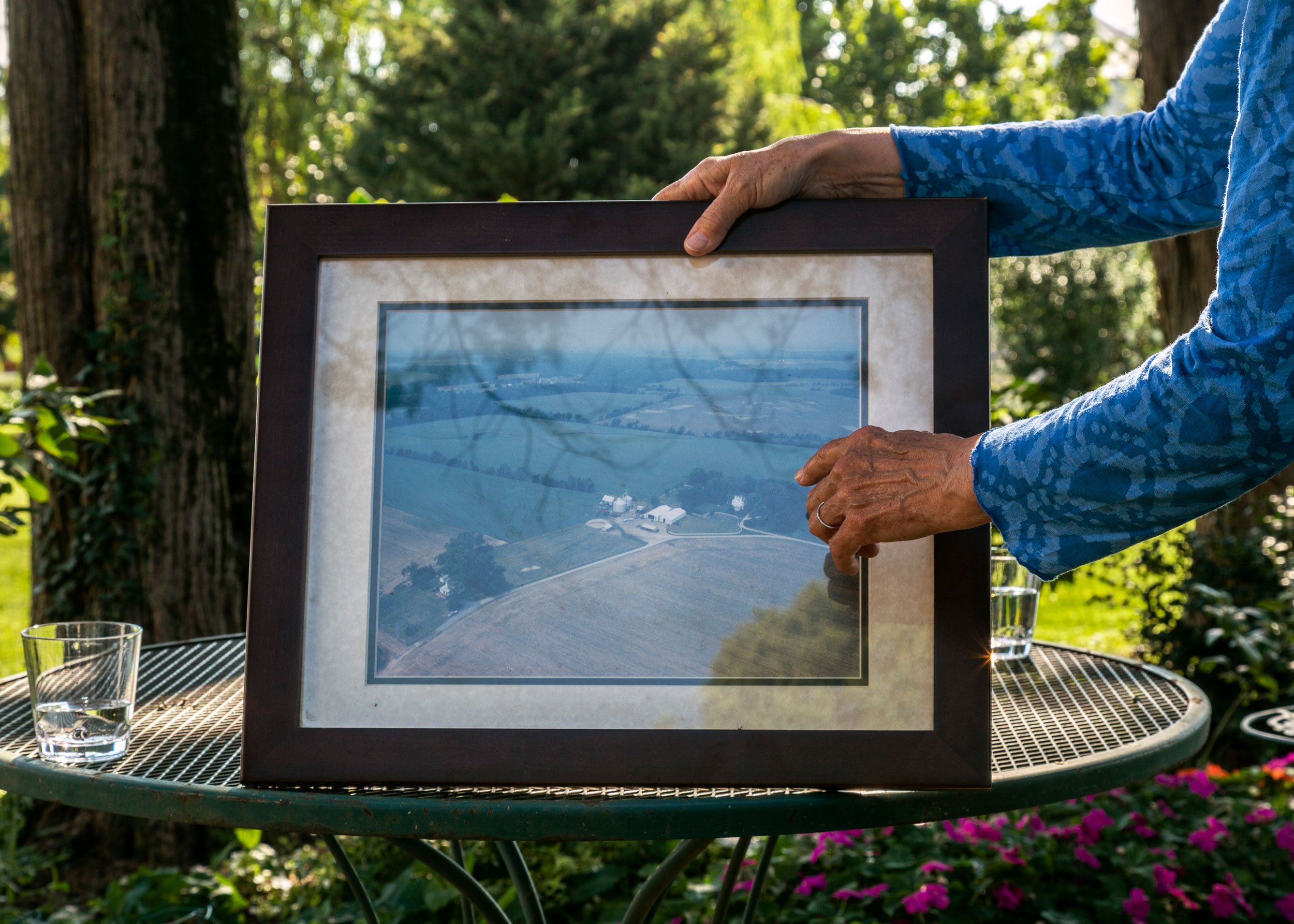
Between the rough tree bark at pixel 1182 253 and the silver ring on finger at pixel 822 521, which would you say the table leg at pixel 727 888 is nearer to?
the silver ring on finger at pixel 822 521

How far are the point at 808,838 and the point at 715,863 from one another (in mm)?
250

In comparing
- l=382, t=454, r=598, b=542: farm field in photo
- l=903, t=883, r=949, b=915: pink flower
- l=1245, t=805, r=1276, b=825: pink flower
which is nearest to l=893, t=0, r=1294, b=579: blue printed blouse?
l=382, t=454, r=598, b=542: farm field in photo

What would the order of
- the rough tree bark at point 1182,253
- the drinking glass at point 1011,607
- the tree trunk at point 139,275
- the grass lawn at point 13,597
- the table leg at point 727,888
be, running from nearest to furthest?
the table leg at point 727,888 → the drinking glass at point 1011,607 → the tree trunk at point 139,275 → the rough tree bark at point 1182,253 → the grass lawn at point 13,597

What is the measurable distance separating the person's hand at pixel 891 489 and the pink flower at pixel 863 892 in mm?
1348

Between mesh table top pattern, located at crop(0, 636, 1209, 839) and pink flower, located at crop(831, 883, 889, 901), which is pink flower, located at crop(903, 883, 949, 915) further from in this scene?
mesh table top pattern, located at crop(0, 636, 1209, 839)

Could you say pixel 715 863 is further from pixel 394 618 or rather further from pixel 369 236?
pixel 369 236

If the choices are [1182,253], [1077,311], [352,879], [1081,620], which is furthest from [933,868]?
[1077,311]

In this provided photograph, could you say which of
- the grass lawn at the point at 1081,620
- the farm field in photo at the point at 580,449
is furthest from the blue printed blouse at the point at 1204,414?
the grass lawn at the point at 1081,620

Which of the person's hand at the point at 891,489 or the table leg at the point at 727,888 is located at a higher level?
the person's hand at the point at 891,489

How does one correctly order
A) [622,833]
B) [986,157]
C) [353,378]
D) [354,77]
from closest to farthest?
[622,833]
[353,378]
[986,157]
[354,77]

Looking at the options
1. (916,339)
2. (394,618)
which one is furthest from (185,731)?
(916,339)

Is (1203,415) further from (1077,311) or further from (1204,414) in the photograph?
(1077,311)

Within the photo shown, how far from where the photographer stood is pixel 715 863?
2453 millimetres

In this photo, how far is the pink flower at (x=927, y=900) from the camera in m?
1.89
